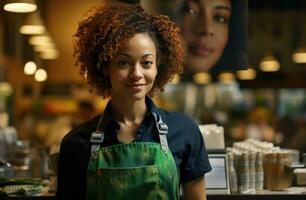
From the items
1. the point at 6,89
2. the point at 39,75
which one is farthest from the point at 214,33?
the point at 6,89

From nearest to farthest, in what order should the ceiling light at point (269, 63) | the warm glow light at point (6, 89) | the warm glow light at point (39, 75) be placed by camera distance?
1. the warm glow light at point (39, 75)
2. the warm glow light at point (6, 89)
3. the ceiling light at point (269, 63)

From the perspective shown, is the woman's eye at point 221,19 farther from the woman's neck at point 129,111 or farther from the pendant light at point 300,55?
the pendant light at point 300,55

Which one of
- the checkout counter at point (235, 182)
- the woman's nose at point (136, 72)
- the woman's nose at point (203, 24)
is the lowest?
the checkout counter at point (235, 182)

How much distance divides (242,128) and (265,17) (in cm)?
217

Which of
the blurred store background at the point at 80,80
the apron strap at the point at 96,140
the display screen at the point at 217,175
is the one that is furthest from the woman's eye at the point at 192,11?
the blurred store background at the point at 80,80

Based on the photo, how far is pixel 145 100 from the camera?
112 inches

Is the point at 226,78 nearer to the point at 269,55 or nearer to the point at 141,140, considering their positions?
the point at 269,55

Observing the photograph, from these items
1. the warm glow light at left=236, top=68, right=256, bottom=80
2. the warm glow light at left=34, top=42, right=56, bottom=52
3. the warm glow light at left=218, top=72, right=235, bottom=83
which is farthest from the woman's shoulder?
the warm glow light at left=218, top=72, right=235, bottom=83

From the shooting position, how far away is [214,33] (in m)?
4.30

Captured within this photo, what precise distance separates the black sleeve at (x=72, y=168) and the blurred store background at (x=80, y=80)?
4150 millimetres

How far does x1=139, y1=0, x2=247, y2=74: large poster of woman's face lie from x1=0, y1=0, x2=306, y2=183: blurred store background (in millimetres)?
2539

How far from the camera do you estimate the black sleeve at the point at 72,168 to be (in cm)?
275

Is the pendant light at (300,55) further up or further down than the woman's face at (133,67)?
further up

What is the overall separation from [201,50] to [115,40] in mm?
1721
